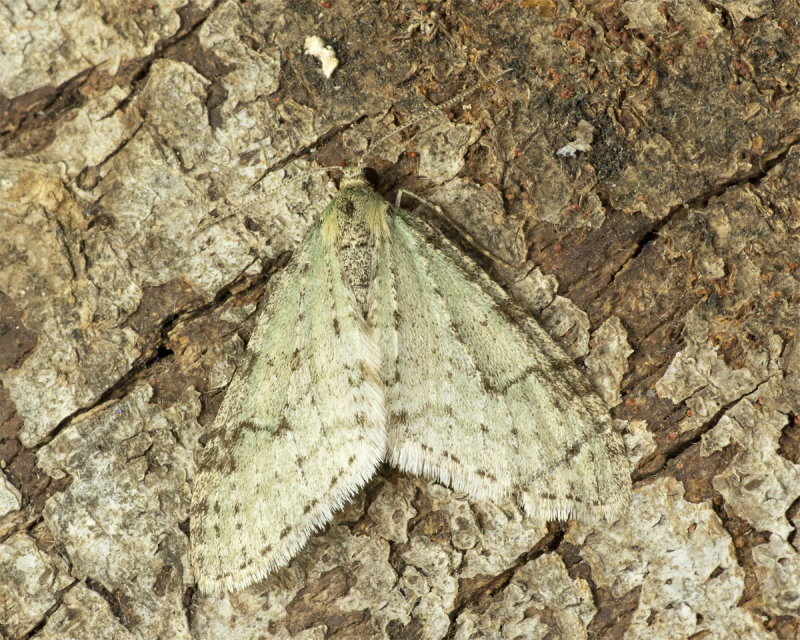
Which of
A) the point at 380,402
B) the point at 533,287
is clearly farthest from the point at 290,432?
the point at 533,287

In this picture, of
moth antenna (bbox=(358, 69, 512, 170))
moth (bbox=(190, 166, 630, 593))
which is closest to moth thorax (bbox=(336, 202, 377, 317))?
moth (bbox=(190, 166, 630, 593))

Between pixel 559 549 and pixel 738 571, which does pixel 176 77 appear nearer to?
pixel 559 549

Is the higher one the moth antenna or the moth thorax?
the moth antenna

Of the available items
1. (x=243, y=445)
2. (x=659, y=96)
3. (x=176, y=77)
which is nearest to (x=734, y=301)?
(x=659, y=96)

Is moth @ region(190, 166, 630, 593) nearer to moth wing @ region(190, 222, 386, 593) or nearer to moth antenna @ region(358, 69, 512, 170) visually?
moth wing @ region(190, 222, 386, 593)

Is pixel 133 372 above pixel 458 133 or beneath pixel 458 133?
beneath

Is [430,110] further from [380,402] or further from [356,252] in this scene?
[380,402]
